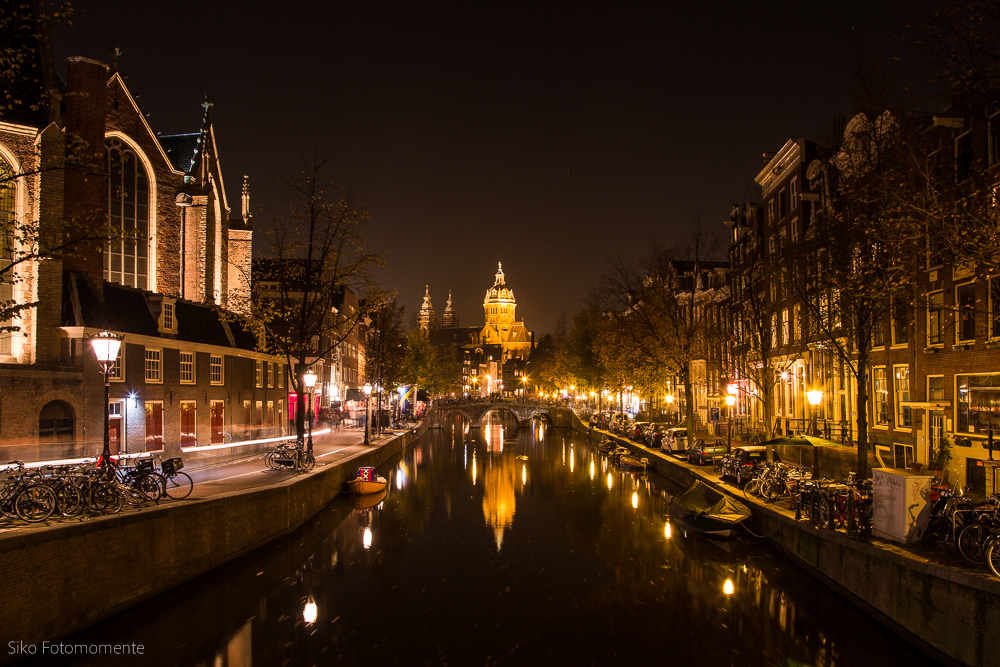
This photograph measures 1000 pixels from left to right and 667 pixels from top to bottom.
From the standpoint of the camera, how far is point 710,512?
21.3 metres

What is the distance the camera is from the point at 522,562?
66.7ft

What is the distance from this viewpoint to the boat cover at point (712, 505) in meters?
21.0

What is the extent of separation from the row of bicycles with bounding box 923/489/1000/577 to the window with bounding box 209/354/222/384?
3294 centimetres

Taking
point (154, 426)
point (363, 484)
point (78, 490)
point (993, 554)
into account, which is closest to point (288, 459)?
point (363, 484)

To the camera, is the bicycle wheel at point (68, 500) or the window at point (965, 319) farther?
the window at point (965, 319)

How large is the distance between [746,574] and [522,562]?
613 cm

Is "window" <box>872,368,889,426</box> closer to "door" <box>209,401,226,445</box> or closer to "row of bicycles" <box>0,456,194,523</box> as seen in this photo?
"row of bicycles" <box>0,456,194,523</box>

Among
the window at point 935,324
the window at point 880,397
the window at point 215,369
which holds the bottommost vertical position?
the window at point 880,397

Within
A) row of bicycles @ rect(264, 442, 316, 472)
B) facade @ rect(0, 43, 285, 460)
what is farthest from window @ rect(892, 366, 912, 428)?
facade @ rect(0, 43, 285, 460)

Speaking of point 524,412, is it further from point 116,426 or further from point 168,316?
point 116,426

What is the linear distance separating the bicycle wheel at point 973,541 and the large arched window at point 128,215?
35.0 m

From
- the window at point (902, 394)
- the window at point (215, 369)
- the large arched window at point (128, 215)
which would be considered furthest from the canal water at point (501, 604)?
the large arched window at point (128, 215)

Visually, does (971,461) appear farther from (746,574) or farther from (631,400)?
(631,400)

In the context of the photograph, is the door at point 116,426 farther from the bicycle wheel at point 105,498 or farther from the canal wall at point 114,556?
the bicycle wheel at point 105,498
